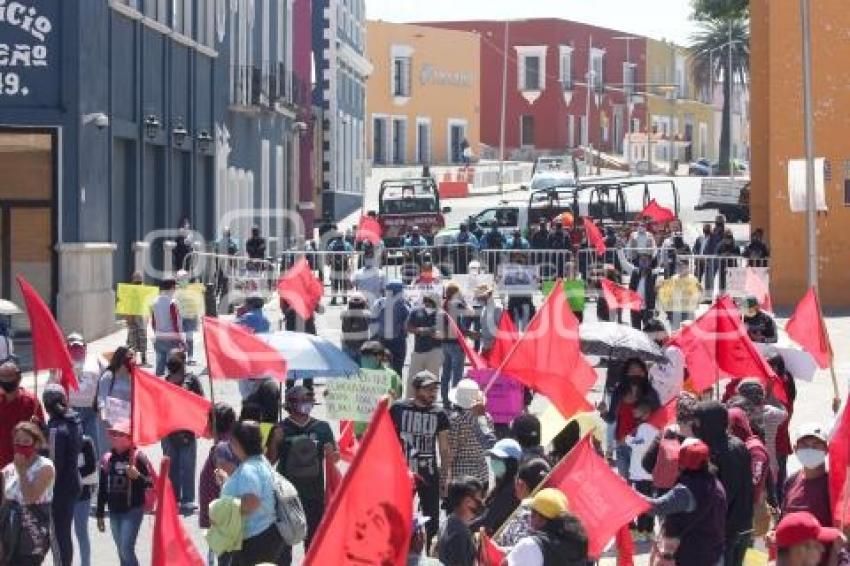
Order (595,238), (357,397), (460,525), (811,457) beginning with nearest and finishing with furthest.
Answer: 1. (460,525)
2. (811,457)
3. (357,397)
4. (595,238)

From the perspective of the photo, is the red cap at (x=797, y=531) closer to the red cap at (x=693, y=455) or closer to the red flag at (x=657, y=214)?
the red cap at (x=693, y=455)

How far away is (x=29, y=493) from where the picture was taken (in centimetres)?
1207

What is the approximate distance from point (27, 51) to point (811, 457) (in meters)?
19.6

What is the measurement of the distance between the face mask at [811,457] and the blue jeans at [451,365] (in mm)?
10119

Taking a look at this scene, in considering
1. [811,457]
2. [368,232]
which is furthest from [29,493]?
[368,232]

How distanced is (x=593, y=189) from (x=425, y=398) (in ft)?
114

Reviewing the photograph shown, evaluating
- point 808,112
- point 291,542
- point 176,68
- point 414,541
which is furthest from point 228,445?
point 176,68

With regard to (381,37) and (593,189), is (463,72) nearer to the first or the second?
(381,37)

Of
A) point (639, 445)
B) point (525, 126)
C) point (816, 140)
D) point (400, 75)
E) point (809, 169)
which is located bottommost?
point (639, 445)

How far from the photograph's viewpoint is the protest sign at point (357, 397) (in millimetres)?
14945

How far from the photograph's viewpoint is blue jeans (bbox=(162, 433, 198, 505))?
15.9 metres

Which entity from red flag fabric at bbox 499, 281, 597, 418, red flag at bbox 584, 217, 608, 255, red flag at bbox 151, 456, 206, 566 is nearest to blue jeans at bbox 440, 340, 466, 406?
red flag fabric at bbox 499, 281, 597, 418

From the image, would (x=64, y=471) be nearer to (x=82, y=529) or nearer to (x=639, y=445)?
(x=82, y=529)

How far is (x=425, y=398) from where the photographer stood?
13836mm
